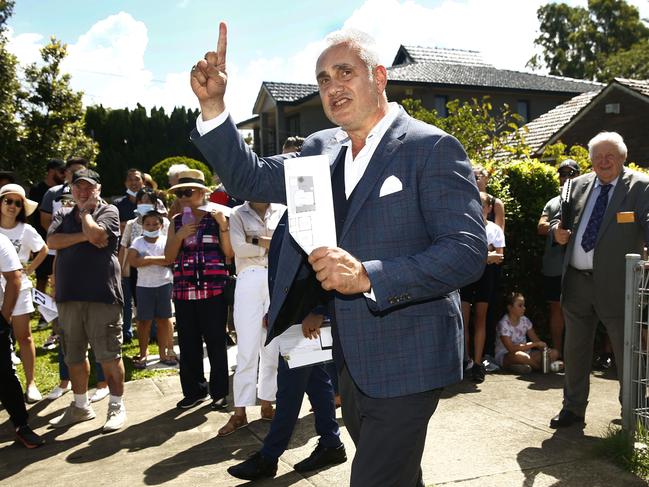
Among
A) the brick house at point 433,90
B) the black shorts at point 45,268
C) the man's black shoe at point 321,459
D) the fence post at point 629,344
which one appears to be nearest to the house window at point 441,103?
the brick house at point 433,90

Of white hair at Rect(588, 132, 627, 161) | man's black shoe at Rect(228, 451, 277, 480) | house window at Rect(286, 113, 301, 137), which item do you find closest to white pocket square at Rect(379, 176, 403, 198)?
man's black shoe at Rect(228, 451, 277, 480)

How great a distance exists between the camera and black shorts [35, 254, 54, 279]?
10.1 metres

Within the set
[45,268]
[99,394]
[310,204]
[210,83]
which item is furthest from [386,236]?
[45,268]

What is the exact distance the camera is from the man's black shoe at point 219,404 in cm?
631

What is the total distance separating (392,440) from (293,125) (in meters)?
35.6

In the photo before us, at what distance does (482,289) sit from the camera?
747 cm

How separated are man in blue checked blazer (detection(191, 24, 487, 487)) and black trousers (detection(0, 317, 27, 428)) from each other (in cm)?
365

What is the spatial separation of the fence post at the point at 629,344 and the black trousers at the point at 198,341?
139 inches

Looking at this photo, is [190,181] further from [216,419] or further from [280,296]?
[280,296]

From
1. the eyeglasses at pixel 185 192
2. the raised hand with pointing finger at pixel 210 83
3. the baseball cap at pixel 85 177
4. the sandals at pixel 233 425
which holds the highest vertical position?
the raised hand with pointing finger at pixel 210 83

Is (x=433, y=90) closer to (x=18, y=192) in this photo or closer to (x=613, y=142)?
(x=18, y=192)

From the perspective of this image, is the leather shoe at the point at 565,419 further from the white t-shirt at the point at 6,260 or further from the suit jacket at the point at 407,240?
the white t-shirt at the point at 6,260

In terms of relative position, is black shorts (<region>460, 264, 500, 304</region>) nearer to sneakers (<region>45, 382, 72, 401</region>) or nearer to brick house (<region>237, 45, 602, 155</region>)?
sneakers (<region>45, 382, 72, 401</region>)

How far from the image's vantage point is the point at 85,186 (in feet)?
19.2
